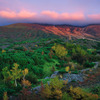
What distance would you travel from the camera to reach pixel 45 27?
81.6 metres

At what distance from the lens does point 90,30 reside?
79.4 m

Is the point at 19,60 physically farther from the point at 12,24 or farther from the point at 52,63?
the point at 12,24

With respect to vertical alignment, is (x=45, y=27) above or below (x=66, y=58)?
above

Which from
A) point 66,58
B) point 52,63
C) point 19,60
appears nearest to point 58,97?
point 19,60

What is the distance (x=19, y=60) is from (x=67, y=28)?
252 feet

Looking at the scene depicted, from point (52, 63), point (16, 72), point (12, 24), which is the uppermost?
point (12, 24)

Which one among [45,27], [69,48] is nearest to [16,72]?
[69,48]

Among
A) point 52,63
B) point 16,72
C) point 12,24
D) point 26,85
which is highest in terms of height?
point 12,24

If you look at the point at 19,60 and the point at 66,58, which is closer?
the point at 19,60

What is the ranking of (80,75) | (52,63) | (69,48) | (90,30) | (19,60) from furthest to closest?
(90,30)
(69,48)
(52,63)
(19,60)
(80,75)

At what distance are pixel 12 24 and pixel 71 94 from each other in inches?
3457

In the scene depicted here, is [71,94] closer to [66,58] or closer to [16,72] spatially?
[16,72]

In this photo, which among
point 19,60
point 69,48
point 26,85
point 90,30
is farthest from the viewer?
point 90,30

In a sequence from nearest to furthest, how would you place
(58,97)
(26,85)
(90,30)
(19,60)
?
(58,97), (26,85), (19,60), (90,30)
